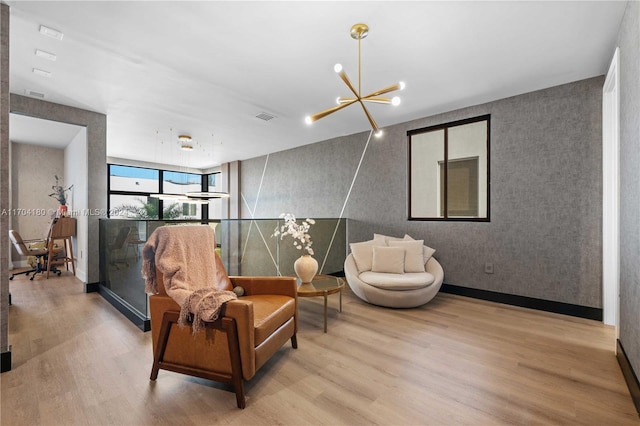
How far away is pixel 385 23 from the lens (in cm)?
246

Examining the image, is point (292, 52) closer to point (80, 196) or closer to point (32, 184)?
point (80, 196)

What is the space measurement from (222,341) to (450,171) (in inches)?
156

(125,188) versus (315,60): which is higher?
(315,60)

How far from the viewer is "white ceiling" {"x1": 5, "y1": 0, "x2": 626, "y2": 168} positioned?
230 cm

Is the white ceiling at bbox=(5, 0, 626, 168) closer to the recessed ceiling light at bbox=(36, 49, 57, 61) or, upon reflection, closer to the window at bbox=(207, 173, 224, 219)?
the recessed ceiling light at bbox=(36, 49, 57, 61)

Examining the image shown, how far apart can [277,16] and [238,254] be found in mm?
2813

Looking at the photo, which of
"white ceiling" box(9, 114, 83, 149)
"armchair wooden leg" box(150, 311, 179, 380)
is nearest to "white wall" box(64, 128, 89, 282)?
"white ceiling" box(9, 114, 83, 149)

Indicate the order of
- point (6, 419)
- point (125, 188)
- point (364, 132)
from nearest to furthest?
1. point (6, 419)
2. point (364, 132)
3. point (125, 188)

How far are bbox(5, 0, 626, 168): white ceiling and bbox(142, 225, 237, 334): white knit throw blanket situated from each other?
1754 millimetres

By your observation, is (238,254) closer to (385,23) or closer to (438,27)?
(385,23)

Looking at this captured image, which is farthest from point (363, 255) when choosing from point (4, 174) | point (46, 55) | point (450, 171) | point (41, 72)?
point (41, 72)

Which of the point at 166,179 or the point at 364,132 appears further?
the point at 166,179

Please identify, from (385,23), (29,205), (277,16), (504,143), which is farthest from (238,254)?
(29,205)

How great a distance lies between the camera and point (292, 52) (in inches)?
113
